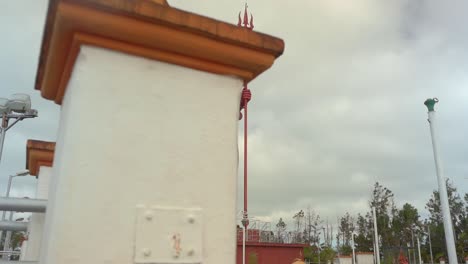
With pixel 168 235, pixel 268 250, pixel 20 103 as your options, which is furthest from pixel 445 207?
pixel 268 250

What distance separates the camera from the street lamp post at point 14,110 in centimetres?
973

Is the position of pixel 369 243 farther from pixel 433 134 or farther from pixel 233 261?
pixel 233 261

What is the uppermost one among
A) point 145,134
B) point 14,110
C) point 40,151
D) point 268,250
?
point 14,110

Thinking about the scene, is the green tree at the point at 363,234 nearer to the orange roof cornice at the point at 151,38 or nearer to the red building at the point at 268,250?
the red building at the point at 268,250

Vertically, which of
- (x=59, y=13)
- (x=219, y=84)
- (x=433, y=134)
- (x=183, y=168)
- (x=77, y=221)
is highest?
(x=433, y=134)

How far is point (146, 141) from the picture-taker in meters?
2.12

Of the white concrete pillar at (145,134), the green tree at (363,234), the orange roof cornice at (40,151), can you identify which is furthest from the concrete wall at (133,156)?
the green tree at (363,234)

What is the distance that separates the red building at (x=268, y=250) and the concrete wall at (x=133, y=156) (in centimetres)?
2491

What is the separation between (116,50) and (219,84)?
608mm

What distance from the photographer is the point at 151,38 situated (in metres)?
2.21

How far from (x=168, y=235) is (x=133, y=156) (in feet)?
1.43

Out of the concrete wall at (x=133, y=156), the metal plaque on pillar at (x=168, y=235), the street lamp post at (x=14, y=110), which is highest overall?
the street lamp post at (x=14, y=110)

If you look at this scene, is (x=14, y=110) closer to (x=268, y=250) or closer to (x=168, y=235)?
(x=168, y=235)

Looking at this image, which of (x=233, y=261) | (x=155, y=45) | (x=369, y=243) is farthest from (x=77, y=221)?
(x=369, y=243)
